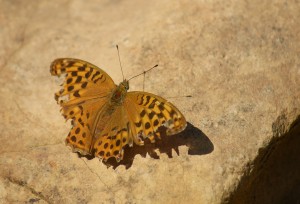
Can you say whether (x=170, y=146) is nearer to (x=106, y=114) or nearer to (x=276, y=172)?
(x=106, y=114)

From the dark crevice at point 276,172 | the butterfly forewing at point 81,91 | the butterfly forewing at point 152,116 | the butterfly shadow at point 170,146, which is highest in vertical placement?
the butterfly forewing at point 81,91

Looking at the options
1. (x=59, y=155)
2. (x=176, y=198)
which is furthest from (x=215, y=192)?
(x=59, y=155)

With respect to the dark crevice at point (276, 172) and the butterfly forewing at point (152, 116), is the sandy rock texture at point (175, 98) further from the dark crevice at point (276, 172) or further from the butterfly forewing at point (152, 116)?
the butterfly forewing at point (152, 116)

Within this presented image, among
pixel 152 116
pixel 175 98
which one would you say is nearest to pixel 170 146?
pixel 152 116

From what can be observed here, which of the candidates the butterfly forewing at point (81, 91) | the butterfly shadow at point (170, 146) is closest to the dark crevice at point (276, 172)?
the butterfly shadow at point (170, 146)

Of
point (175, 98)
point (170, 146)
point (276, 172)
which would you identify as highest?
point (175, 98)

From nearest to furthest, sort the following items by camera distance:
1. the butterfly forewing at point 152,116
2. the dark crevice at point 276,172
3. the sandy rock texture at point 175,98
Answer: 1. the butterfly forewing at point 152,116
2. the sandy rock texture at point 175,98
3. the dark crevice at point 276,172
